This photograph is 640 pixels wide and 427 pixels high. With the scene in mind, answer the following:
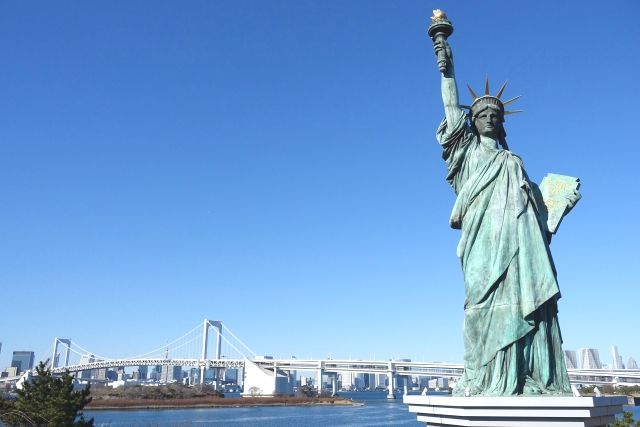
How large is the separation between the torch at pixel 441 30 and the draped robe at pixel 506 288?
1.45m

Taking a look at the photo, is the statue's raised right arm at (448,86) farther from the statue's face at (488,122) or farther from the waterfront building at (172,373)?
the waterfront building at (172,373)

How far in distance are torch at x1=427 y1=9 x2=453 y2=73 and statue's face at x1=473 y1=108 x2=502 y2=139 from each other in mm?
803

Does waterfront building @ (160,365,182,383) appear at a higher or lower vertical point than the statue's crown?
lower

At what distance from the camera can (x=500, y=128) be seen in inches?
277

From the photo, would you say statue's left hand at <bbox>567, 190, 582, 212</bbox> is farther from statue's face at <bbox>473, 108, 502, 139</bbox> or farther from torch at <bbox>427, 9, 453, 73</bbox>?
torch at <bbox>427, 9, 453, 73</bbox>

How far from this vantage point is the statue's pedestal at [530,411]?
15.2ft

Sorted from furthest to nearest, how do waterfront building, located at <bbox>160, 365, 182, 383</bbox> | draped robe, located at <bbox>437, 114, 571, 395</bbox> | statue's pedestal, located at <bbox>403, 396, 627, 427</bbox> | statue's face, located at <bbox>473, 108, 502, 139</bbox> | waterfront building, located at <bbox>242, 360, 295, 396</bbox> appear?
waterfront building, located at <bbox>160, 365, 182, 383</bbox> < waterfront building, located at <bbox>242, 360, 295, 396</bbox> < statue's face, located at <bbox>473, 108, 502, 139</bbox> < draped robe, located at <bbox>437, 114, 571, 395</bbox> < statue's pedestal, located at <bbox>403, 396, 627, 427</bbox>

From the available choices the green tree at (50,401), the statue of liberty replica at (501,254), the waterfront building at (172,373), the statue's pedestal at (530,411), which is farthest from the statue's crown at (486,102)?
the waterfront building at (172,373)

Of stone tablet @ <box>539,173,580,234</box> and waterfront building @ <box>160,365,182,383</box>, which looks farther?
waterfront building @ <box>160,365,182,383</box>

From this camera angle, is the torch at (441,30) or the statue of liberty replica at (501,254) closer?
the statue of liberty replica at (501,254)

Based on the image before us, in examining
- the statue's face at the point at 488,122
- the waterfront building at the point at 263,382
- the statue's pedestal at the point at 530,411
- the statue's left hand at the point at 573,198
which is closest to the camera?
the statue's pedestal at the point at 530,411

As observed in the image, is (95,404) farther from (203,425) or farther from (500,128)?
(500,128)

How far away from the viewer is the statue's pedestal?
4625 millimetres

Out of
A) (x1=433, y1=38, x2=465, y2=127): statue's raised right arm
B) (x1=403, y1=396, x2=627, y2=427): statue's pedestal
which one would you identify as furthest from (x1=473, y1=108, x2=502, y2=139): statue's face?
(x1=403, y1=396, x2=627, y2=427): statue's pedestal
